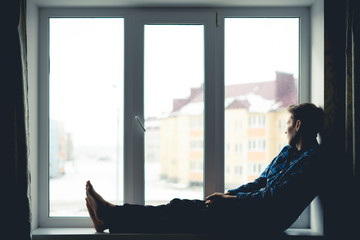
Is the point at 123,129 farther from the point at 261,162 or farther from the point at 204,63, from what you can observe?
the point at 261,162

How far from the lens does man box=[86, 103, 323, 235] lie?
190 centimetres

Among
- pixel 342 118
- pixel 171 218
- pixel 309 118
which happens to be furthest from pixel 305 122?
pixel 171 218

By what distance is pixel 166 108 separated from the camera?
2.33 m

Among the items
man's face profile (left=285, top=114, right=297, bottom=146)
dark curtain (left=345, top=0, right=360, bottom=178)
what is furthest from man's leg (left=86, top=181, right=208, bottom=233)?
dark curtain (left=345, top=0, right=360, bottom=178)

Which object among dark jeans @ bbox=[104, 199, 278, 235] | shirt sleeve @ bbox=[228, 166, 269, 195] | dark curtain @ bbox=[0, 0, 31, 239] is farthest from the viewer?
shirt sleeve @ bbox=[228, 166, 269, 195]

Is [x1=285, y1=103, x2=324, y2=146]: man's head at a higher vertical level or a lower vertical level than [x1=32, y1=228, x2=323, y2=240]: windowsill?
higher

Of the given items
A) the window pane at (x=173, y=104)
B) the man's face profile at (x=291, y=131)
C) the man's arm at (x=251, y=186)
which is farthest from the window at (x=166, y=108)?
the man's face profile at (x=291, y=131)

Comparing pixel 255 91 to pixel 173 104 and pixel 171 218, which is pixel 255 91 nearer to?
pixel 173 104

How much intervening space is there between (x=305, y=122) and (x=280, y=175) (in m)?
0.34

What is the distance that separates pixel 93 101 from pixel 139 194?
68 centimetres

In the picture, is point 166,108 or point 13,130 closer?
point 13,130

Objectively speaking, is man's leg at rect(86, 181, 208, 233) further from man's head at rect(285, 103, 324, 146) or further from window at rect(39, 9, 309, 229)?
man's head at rect(285, 103, 324, 146)

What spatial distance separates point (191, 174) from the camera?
7.65ft

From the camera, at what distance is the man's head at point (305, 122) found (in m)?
2.04
